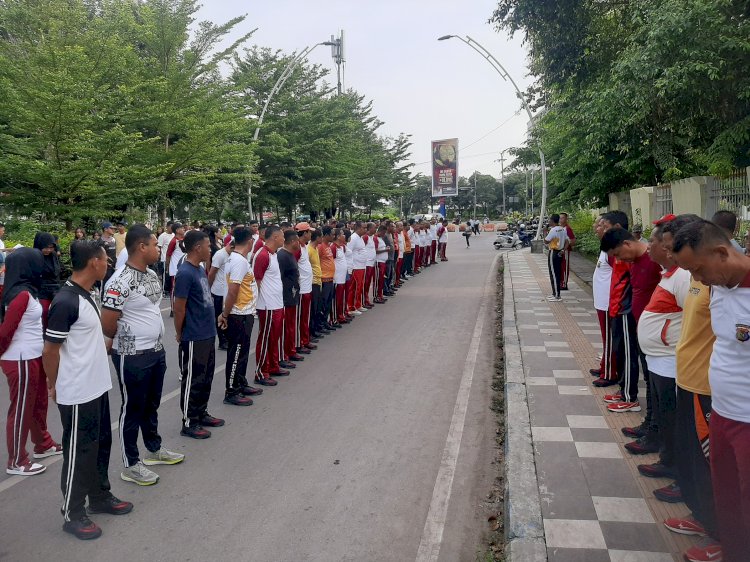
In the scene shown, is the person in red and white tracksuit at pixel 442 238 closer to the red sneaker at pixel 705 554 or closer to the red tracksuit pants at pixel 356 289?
the red tracksuit pants at pixel 356 289

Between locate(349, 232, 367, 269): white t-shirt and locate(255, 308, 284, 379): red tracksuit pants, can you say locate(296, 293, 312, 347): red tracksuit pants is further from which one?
locate(349, 232, 367, 269): white t-shirt

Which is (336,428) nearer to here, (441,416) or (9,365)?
(441,416)

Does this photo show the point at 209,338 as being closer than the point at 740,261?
No

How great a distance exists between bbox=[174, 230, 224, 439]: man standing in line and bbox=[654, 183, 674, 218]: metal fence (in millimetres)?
10667

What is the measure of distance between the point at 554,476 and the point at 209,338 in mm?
3070

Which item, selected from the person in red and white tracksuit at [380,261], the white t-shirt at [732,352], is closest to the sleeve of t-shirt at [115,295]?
the white t-shirt at [732,352]

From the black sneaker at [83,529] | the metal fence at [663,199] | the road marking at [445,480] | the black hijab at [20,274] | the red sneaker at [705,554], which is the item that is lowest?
the road marking at [445,480]

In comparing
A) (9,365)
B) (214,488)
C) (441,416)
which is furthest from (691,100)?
(9,365)

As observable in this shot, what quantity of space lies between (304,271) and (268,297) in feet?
5.50

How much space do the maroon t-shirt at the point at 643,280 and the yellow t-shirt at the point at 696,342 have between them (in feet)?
4.84

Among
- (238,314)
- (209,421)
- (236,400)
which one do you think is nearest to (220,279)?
→ (238,314)

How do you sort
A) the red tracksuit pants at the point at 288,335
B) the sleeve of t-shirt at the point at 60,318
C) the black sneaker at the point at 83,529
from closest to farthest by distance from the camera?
1. the sleeve of t-shirt at the point at 60,318
2. the black sneaker at the point at 83,529
3. the red tracksuit pants at the point at 288,335

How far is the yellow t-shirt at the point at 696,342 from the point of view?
3305 mm

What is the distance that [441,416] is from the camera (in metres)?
6.19
